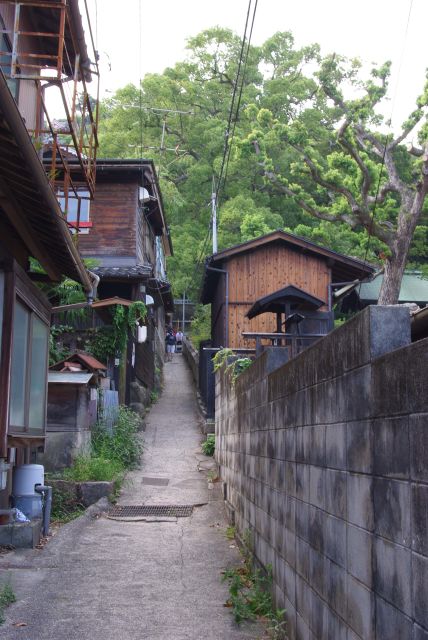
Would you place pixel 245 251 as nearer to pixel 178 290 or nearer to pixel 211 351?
pixel 211 351

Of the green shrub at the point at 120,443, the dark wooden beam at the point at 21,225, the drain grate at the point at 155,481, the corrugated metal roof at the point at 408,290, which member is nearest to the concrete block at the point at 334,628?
the dark wooden beam at the point at 21,225

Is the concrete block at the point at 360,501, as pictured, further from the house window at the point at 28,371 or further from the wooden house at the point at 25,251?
the house window at the point at 28,371

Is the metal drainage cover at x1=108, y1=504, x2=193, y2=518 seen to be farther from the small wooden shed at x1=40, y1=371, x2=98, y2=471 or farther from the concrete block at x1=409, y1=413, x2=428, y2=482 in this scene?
the concrete block at x1=409, y1=413, x2=428, y2=482

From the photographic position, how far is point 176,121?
38.8 metres

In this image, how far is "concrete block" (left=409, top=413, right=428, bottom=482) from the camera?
2.35 m

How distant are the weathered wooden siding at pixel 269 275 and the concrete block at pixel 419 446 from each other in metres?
17.8

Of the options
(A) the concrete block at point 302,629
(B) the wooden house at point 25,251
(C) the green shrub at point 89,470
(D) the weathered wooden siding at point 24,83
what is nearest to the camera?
(A) the concrete block at point 302,629

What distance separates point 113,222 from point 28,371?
496 inches

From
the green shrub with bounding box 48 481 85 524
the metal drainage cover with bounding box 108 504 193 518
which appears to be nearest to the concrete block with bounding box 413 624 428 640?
the green shrub with bounding box 48 481 85 524

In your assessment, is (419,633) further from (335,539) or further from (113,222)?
(113,222)

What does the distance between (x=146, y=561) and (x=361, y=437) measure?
5.81 meters

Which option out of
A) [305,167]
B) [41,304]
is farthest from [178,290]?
[41,304]

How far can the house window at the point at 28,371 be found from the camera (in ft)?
23.8

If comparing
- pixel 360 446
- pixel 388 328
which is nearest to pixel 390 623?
pixel 360 446
